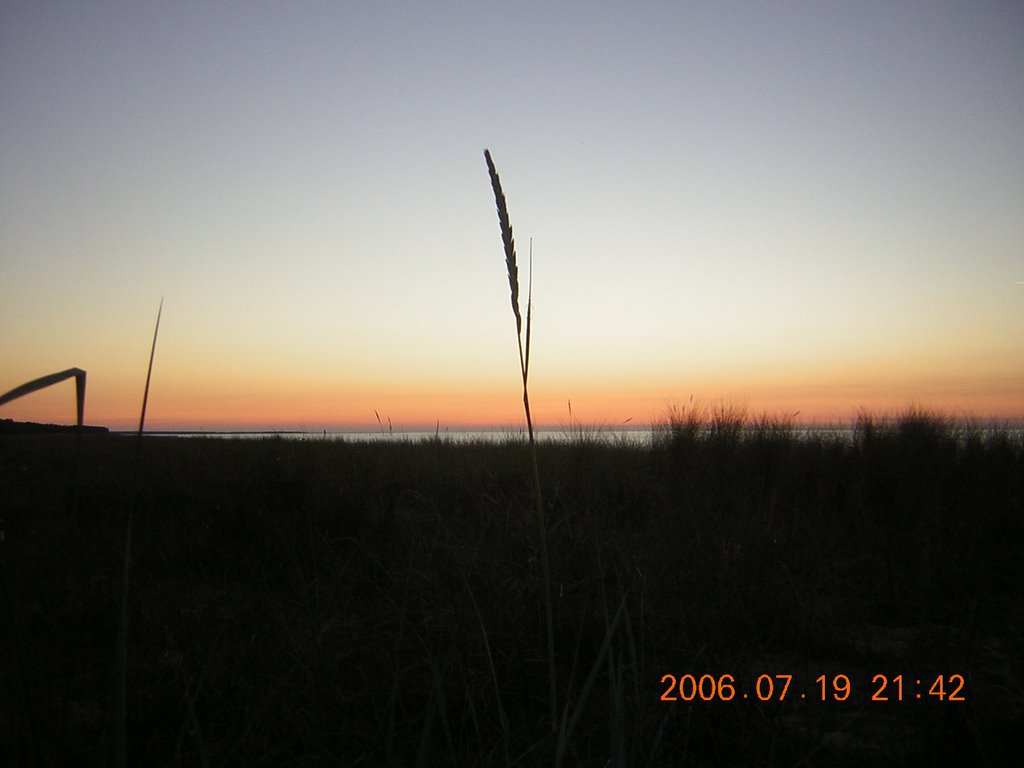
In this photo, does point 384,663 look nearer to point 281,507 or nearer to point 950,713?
point 950,713

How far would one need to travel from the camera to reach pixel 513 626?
2.19 m

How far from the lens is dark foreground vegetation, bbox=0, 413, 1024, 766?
4.86 ft

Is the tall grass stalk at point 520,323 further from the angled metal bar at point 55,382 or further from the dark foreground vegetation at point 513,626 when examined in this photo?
the angled metal bar at point 55,382

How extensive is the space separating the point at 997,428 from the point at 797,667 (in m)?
9.85
